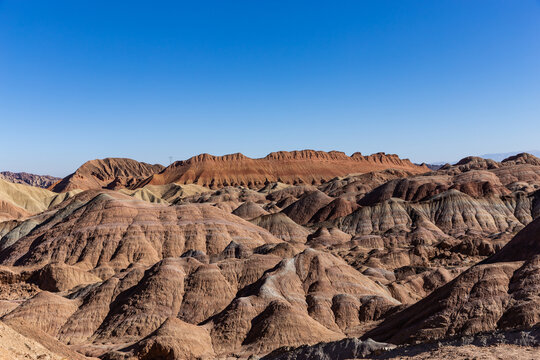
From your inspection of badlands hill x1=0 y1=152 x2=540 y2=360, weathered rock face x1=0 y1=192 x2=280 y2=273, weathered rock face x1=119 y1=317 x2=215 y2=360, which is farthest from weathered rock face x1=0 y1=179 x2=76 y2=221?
weathered rock face x1=119 y1=317 x2=215 y2=360

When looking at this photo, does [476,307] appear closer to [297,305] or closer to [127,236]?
[297,305]

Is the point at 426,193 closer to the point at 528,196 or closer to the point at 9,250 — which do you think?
the point at 528,196

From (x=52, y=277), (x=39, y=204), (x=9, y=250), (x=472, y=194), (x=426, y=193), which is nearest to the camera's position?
(x=52, y=277)

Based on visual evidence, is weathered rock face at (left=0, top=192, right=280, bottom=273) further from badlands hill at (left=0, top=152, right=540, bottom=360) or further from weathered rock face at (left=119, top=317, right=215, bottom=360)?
weathered rock face at (left=119, top=317, right=215, bottom=360)

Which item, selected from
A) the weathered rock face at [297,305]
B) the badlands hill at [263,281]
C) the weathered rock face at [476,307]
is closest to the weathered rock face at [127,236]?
the badlands hill at [263,281]

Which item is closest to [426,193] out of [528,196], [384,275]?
[528,196]

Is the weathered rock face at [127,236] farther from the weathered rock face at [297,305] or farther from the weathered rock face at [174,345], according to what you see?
the weathered rock face at [174,345]

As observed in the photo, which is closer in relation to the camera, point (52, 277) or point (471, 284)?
point (471, 284)
